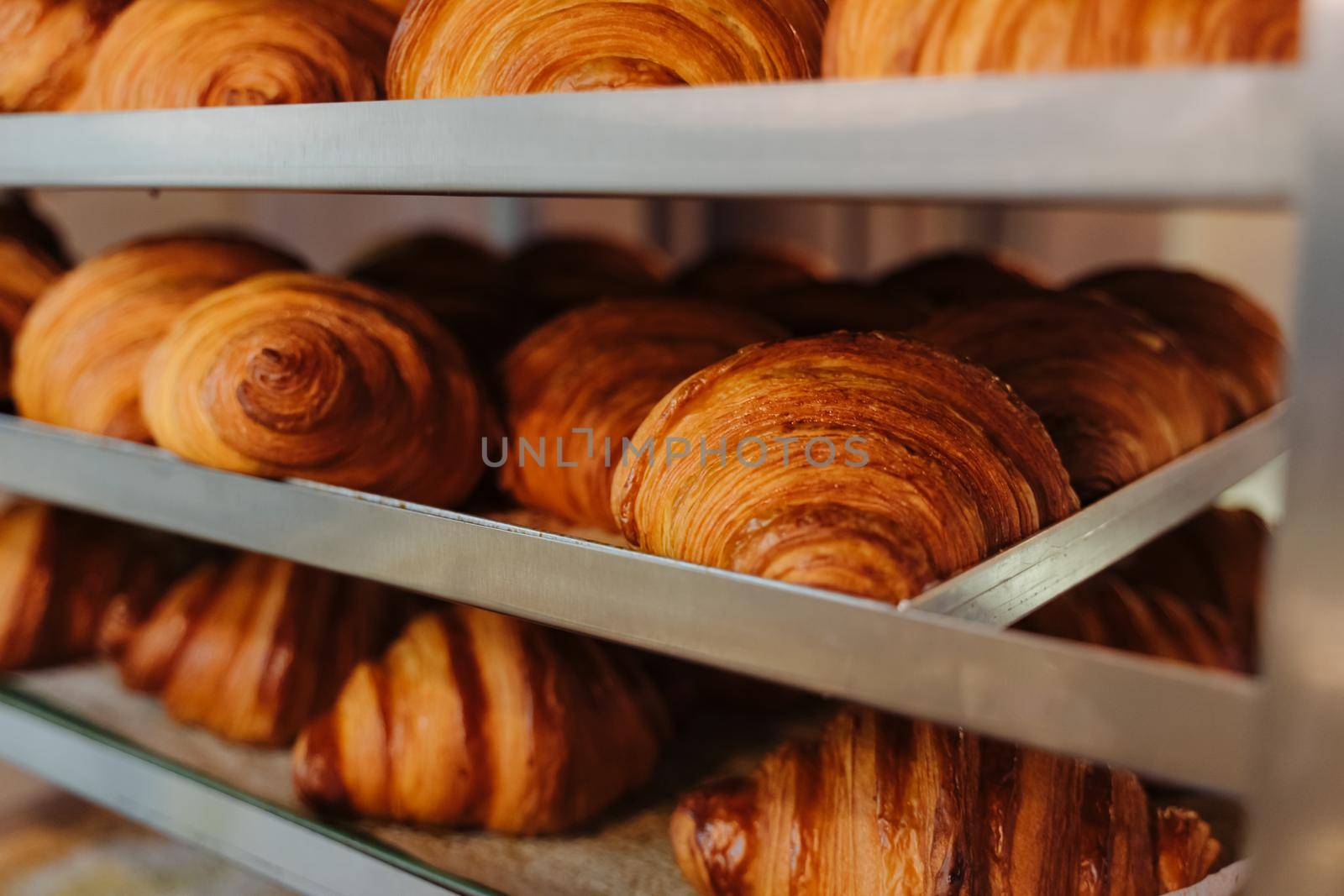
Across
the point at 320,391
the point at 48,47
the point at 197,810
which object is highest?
the point at 48,47

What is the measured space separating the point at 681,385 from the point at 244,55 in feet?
1.46

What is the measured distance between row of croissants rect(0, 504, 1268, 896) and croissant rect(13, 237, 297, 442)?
0.25m

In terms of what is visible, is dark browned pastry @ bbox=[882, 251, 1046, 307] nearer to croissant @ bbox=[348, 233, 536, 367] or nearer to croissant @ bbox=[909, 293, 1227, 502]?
croissant @ bbox=[909, 293, 1227, 502]

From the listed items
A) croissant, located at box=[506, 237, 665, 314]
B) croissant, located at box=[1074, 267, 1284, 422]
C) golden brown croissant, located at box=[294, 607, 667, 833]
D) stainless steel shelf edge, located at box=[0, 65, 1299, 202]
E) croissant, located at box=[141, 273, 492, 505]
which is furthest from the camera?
croissant, located at box=[506, 237, 665, 314]

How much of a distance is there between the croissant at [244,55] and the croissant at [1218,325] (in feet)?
2.44

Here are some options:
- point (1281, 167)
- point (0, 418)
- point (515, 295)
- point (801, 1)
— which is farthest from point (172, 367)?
point (1281, 167)

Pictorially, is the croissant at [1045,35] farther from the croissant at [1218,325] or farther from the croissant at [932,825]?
the croissant at [1218,325]

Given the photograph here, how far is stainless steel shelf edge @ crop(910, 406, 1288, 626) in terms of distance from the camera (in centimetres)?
60

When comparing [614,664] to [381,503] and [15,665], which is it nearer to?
[381,503]

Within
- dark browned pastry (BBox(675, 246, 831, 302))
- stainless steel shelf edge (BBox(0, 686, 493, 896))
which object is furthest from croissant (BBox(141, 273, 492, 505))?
dark browned pastry (BBox(675, 246, 831, 302))

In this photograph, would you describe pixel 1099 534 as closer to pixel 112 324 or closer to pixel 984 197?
pixel 984 197

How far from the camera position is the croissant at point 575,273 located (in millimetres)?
1248

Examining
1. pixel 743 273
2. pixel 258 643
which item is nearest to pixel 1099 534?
pixel 743 273

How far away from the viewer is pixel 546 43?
0.74 meters
